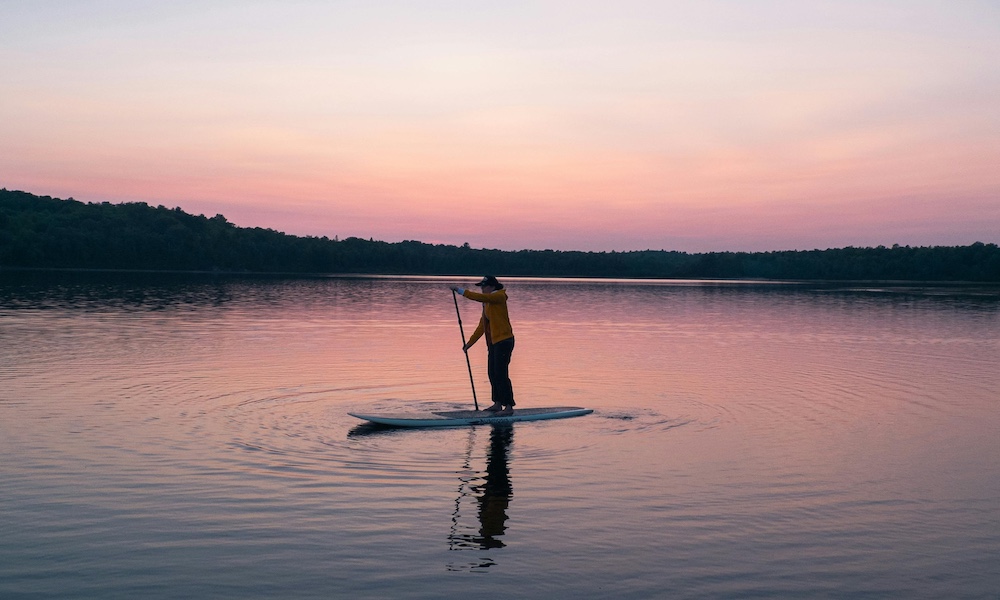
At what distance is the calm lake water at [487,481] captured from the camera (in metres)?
8.44

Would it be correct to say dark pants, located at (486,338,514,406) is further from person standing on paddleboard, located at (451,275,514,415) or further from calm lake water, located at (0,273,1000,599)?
calm lake water, located at (0,273,1000,599)

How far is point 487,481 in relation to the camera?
482 inches

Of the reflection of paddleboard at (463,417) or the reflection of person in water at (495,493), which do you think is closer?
the reflection of person in water at (495,493)

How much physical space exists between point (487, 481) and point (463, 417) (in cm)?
437

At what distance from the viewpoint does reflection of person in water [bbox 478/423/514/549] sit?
9.75 m

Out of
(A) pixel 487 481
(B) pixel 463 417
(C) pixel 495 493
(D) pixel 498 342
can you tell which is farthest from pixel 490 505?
(D) pixel 498 342

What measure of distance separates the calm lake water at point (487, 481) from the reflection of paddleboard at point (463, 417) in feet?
1.03

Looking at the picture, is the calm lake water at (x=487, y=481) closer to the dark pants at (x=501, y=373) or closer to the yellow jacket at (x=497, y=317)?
the dark pants at (x=501, y=373)

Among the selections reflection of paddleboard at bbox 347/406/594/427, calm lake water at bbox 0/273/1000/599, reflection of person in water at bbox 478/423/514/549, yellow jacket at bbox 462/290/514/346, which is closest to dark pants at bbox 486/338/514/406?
yellow jacket at bbox 462/290/514/346

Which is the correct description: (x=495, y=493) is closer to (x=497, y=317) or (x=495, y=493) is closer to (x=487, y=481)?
(x=487, y=481)

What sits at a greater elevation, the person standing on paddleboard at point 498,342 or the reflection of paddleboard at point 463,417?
the person standing on paddleboard at point 498,342

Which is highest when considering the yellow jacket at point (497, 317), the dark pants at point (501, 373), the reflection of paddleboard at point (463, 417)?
the yellow jacket at point (497, 317)

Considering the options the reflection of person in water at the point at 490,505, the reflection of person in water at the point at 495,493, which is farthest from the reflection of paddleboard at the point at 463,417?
the reflection of person in water at the point at 490,505

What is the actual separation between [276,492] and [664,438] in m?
7.14
